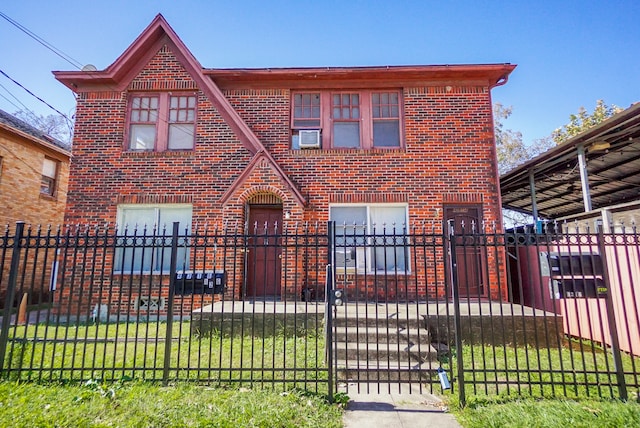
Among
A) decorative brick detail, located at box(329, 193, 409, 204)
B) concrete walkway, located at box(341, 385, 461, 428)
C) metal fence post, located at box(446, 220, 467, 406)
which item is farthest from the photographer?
decorative brick detail, located at box(329, 193, 409, 204)

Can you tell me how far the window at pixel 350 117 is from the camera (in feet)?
30.9

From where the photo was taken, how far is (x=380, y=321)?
5781mm

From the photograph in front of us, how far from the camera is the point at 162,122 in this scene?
9.44 metres

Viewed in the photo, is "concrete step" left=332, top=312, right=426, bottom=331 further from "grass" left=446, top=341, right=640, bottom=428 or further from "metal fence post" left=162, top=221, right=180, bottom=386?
"metal fence post" left=162, top=221, right=180, bottom=386

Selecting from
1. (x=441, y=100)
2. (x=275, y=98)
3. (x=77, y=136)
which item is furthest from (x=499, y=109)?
(x=77, y=136)

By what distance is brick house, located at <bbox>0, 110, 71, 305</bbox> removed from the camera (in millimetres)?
11656

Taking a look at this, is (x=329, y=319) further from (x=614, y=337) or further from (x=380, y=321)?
(x=614, y=337)

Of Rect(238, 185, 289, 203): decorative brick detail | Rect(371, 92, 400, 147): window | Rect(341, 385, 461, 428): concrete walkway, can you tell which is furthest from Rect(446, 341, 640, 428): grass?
Rect(371, 92, 400, 147): window

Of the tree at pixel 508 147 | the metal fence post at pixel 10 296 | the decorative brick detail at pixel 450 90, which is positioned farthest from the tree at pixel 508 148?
the metal fence post at pixel 10 296

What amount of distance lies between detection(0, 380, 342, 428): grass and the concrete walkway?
25 centimetres

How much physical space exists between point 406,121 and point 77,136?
8874 mm

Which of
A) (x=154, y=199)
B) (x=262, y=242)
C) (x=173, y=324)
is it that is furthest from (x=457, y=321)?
(x=154, y=199)

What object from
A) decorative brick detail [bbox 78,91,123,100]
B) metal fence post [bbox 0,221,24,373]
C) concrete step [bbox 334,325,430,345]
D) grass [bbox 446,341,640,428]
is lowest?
grass [bbox 446,341,640,428]

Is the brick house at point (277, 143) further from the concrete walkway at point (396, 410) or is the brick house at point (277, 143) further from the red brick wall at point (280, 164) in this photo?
the concrete walkway at point (396, 410)
